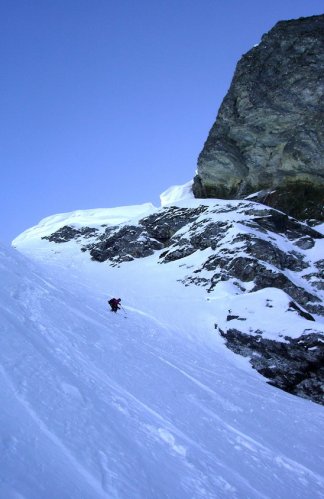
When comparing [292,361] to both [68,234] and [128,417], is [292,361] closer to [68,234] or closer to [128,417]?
[128,417]

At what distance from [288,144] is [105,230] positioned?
2717 centimetres

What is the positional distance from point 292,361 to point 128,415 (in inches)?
626

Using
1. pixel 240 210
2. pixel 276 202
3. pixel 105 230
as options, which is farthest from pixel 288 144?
pixel 105 230

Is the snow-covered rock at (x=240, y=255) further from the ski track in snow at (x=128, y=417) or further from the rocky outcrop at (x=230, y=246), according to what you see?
the ski track in snow at (x=128, y=417)

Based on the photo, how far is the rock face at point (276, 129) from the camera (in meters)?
52.7

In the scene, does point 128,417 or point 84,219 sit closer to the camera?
point 128,417

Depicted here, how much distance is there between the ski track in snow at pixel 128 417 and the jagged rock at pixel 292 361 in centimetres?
122

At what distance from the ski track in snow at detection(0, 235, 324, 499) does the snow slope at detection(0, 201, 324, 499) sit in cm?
4

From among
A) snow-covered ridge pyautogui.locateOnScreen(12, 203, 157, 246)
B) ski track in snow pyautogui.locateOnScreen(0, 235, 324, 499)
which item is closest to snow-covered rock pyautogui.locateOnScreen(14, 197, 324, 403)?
ski track in snow pyautogui.locateOnScreen(0, 235, 324, 499)

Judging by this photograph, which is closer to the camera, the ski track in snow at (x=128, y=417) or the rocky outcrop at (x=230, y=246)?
the ski track in snow at (x=128, y=417)

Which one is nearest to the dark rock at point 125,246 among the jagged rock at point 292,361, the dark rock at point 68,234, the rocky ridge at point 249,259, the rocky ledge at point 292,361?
the rocky ridge at point 249,259

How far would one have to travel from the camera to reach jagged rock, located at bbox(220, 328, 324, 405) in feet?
76.3

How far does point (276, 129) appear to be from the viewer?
5600cm

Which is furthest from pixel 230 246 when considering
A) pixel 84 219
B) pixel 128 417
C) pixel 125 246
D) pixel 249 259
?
pixel 84 219
